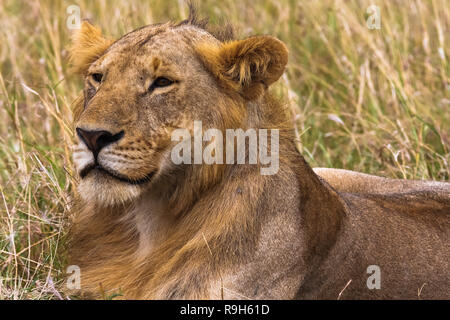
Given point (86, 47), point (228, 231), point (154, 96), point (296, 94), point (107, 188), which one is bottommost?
point (228, 231)

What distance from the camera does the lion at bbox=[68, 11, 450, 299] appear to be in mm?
3223

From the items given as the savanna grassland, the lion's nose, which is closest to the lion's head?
the lion's nose

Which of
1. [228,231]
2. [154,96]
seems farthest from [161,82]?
[228,231]

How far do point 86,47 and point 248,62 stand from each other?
2.77ft

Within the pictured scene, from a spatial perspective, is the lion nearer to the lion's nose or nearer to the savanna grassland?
the lion's nose

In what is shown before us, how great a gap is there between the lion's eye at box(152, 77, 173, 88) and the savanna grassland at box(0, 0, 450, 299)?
1.07m

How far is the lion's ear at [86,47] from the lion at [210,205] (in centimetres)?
2

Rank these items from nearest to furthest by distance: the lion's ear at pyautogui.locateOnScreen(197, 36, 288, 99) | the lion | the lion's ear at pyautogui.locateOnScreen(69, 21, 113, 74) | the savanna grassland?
the lion, the lion's ear at pyautogui.locateOnScreen(197, 36, 288, 99), the lion's ear at pyautogui.locateOnScreen(69, 21, 113, 74), the savanna grassland

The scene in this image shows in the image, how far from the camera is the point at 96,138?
3086 mm

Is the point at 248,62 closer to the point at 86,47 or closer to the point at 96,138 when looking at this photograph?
the point at 96,138

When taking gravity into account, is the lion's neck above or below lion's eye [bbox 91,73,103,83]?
below

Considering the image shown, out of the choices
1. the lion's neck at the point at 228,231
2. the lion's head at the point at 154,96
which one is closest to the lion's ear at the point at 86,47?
the lion's head at the point at 154,96

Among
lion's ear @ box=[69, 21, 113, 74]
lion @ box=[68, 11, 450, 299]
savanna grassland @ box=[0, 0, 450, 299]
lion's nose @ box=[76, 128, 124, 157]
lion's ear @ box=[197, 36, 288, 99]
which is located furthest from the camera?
savanna grassland @ box=[0, 0, 450, 299]

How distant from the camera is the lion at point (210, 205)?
3.22m
